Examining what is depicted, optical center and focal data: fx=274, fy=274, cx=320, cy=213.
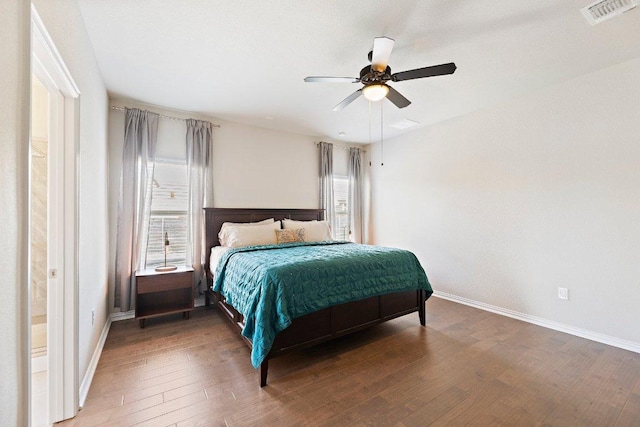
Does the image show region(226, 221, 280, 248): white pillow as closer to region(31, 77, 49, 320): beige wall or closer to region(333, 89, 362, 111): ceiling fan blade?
region(31, 77, 49, 320): beige wall

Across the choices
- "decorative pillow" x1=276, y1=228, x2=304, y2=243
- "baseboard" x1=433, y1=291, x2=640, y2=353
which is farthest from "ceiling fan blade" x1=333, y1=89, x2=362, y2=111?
"baseboard" x1=433, y1=291, x2=640, y2=353

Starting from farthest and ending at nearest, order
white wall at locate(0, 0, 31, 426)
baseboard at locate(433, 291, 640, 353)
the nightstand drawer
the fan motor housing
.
Answer: the nightstand drawer, baseboard at locate(433, 291, 640, 353), the fan motor housing, white wall at locate(0, 0, 31, 426)

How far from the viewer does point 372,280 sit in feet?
9.11

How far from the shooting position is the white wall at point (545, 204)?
8.95ft

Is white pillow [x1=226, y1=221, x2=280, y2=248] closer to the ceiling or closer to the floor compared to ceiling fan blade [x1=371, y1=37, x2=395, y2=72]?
closer to the floor

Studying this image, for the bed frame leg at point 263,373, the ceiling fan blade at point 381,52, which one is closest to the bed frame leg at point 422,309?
the bed frame leg at point 263,373

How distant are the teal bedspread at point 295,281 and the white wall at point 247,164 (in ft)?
4.56

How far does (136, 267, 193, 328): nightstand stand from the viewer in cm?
315

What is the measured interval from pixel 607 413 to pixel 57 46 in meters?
4.05

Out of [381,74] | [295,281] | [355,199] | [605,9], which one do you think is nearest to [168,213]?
[295,281]

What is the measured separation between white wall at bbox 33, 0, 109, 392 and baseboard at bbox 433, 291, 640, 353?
4.40 metres

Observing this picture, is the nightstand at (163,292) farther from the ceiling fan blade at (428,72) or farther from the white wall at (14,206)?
the ceiling fan blade at (428,72)

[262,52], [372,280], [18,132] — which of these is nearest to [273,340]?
[372,280]

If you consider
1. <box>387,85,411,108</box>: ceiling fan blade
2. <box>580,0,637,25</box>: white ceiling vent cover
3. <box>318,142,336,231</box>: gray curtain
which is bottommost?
<box>318,142,336,231</box>: gray curtain
